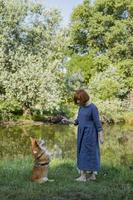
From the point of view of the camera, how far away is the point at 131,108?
4384 cm

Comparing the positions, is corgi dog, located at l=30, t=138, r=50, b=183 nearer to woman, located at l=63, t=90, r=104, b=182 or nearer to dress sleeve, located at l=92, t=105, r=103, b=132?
woman, located at l=63, t=90, r=104, b=182

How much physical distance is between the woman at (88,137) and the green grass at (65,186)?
10.4 inches

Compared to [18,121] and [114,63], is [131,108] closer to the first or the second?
[114,63]

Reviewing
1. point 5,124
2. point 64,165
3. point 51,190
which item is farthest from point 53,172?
point 5,124

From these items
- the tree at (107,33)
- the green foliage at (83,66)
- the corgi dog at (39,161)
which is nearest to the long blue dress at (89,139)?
the corgi dog at (39,161)

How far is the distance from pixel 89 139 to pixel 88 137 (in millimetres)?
43

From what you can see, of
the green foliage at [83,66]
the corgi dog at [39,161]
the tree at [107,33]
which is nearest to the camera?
the corgi dog at [39,161]

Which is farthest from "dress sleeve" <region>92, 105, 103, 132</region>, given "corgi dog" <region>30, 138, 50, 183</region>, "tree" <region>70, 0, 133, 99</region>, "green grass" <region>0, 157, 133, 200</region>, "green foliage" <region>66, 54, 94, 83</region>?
"green foliage" <region>66, 54, 94, 83</region>

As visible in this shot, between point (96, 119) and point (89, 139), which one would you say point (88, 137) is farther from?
point (96, 119)

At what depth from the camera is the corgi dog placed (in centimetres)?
852

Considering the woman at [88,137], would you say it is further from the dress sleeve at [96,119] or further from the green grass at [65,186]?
the green grass at [65,186]

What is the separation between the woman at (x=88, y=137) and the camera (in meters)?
9.03

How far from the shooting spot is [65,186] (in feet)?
26.7

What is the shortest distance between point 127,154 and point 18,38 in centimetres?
2360
